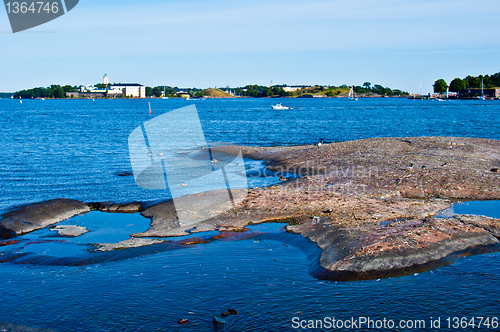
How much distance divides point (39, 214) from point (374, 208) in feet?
45.6

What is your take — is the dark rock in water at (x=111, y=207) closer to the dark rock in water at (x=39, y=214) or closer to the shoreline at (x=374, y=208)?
the shoreline at (x=374, y=208)

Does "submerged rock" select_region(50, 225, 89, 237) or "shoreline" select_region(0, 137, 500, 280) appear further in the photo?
"submerged rock" select_region(50, 225, 89, 237)

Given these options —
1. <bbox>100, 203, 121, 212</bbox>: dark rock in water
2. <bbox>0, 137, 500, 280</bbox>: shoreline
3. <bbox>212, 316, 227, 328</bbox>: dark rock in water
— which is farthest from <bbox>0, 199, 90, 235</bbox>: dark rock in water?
<bbox>212, 316, 227, 328</bbox>: dark rock in water

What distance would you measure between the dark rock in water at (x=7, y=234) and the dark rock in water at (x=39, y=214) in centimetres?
15

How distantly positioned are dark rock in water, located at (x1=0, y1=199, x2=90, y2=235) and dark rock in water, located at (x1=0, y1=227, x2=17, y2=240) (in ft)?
0.48

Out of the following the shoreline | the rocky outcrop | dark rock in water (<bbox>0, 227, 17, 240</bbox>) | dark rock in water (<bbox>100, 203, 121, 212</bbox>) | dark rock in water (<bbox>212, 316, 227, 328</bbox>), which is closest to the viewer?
dark rock in water (<bbox>212, 316, 227, 328</bbox>)

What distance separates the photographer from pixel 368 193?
2008 cm

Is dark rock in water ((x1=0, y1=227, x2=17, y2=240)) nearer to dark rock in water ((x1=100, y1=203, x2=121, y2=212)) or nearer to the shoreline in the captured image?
the shoreline

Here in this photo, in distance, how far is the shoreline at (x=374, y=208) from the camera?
13144 millimetres

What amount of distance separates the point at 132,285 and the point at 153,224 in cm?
568

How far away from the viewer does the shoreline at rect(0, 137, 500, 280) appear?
1314 cm

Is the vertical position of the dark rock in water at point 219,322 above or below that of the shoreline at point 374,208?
below

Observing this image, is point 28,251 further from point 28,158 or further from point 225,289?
point 28,158

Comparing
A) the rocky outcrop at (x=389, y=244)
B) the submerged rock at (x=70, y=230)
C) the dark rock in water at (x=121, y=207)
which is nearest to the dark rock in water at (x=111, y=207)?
the dark rock in water at (x=121, y=207)
